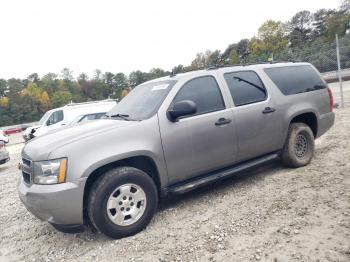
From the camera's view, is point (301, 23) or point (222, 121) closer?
point (222, 121)

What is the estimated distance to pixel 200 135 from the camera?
4.21m

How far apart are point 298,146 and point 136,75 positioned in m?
90.3

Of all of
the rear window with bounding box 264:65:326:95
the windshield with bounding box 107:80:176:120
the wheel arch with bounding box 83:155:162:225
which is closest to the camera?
the wheel arch with bounding box 83:155:162:225

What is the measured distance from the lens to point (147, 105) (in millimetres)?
4344

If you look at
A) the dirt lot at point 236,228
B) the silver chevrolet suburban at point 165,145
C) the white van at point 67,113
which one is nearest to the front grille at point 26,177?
the silver chevrolet suburban at point 165,145

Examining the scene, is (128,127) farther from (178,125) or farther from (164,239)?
(164,239)

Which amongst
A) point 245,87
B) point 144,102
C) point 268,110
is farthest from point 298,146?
point 144,102

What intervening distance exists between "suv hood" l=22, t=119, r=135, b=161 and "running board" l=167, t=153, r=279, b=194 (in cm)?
100

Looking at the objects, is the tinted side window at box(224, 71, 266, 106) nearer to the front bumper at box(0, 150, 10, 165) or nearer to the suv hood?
the suv hood

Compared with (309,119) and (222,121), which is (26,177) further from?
(309,119)

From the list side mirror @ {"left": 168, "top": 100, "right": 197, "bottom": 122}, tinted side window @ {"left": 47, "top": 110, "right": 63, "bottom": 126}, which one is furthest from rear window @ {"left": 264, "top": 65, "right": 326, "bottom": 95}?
tinted side window @ {"left": 47, "top": 110, "right": 63, "bottom": 126}

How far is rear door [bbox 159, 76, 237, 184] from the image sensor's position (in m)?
4.03

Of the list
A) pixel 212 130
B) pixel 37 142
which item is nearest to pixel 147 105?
pixel 212 130

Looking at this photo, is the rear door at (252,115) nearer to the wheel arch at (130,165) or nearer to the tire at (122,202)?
the wheel arch at (130,165)
